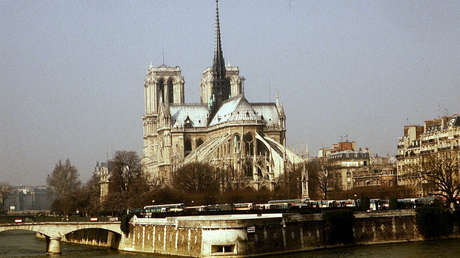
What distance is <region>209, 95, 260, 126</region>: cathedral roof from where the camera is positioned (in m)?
105

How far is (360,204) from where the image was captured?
5750 centimetres

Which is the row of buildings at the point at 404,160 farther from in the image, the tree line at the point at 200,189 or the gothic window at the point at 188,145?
the gothic window at the point at 188,145

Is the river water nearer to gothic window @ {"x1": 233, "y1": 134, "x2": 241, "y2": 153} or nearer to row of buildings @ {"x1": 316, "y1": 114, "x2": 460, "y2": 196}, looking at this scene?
row of buildings @ {"x1": 316, "y1": 114, "x2": 460, "y2": 196}

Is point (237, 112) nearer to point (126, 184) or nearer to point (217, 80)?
point (217, 80)

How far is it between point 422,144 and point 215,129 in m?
29.7

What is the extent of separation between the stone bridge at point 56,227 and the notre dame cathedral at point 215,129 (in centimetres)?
3626

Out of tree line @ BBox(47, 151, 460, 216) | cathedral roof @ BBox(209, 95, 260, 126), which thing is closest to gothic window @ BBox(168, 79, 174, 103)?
cathedral roof @ BBox(209, 95, 260, 126)

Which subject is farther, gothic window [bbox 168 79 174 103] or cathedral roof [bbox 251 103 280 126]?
gothic window [bbox 168 79 174 103]

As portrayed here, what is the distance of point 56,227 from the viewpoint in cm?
5956

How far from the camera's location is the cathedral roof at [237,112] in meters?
105

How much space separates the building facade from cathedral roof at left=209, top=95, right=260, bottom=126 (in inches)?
694

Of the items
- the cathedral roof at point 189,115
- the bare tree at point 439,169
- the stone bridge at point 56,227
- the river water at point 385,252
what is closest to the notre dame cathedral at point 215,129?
the cathedral roof at point 189,115

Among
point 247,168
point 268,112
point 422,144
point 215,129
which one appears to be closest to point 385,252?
point 422,144

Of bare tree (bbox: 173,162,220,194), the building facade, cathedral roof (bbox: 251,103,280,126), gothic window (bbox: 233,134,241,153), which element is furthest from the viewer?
cathedral roof (bbox: 251,103,280,126)
